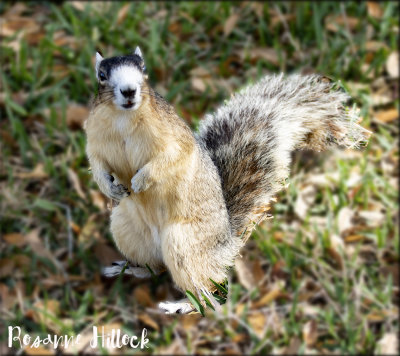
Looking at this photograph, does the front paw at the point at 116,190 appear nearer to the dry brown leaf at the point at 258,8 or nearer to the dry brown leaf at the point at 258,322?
the dry brown leaf at the point at 258,322

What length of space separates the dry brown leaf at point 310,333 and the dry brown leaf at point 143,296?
53 cm

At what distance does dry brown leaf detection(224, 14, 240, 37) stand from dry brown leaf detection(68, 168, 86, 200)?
91 centimetres

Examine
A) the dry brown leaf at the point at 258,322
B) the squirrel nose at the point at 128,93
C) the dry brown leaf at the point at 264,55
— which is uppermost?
the dry brown leaf at the point at 264,55

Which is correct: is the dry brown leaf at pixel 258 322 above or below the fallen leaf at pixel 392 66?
below

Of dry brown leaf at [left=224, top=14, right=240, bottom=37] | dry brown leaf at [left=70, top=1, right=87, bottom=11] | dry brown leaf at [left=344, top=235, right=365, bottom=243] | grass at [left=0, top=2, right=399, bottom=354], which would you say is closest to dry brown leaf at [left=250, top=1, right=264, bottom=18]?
grass at [left=0, top=2, right=399, bottom=354]

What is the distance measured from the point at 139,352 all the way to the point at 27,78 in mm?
1201

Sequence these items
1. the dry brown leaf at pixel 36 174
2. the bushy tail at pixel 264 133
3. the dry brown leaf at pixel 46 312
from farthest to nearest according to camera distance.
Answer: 1. the dry brown leaf at pixel 36 174
2. the dry brown leaf at pixel 46 312
3. the bushy tail at pixel 264 133

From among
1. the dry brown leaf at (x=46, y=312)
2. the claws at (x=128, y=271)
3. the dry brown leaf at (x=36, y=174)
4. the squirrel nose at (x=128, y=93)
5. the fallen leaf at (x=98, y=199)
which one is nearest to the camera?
the squirrel nose at (x=128, y=93)

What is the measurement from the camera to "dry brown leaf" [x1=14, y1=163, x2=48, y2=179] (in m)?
2.23

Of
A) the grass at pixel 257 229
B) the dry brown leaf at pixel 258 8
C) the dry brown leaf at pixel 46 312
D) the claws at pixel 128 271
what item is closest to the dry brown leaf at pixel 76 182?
the grass at pixel 257 229

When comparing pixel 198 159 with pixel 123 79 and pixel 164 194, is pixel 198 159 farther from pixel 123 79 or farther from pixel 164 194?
pixel 123 79

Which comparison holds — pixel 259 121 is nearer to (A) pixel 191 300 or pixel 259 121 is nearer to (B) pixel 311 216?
(A) pixel 191 300

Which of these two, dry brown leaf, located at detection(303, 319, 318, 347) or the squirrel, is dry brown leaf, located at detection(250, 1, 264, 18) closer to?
dry brown leaf, located at detection(303, 319, 318, 347)

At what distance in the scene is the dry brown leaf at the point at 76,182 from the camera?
215cm
